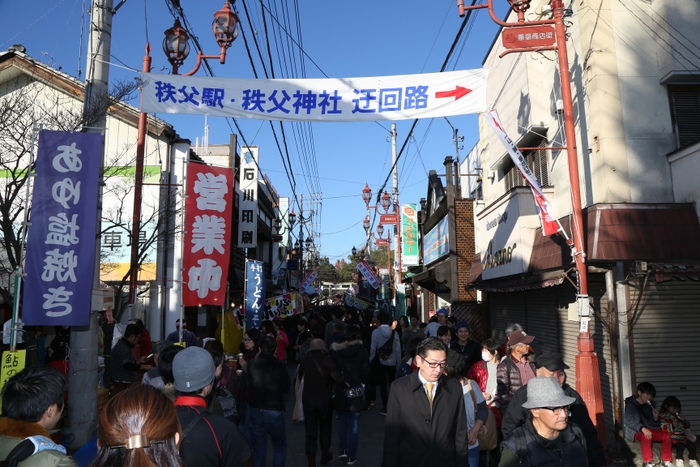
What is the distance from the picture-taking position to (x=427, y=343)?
4344 millimetres

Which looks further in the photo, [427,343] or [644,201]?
[644,201]

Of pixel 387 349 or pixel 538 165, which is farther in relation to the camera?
pixel 538 165

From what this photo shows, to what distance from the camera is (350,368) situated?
7.58 metres

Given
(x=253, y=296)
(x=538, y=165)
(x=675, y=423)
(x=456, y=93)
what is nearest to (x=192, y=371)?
(x=456, y=93)

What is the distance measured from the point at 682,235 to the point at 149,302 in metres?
15.4

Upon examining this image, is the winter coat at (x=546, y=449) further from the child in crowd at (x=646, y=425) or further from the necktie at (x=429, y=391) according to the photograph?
the child in crowd at (x=646, y=425)

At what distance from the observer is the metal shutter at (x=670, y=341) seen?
8477mm

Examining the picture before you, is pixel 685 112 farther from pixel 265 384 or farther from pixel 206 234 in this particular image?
pixel 206 234

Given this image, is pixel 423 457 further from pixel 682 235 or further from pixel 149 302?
pixel 149 302

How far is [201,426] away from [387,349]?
8.06m

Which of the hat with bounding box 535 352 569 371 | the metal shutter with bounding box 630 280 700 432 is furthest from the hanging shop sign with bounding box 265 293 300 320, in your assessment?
the hat with bounding box 535 352 569 371

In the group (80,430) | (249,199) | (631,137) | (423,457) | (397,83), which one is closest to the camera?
(423,457)

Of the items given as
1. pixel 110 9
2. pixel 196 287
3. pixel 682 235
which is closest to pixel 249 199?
pixel 196 287

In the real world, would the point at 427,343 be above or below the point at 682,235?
below
